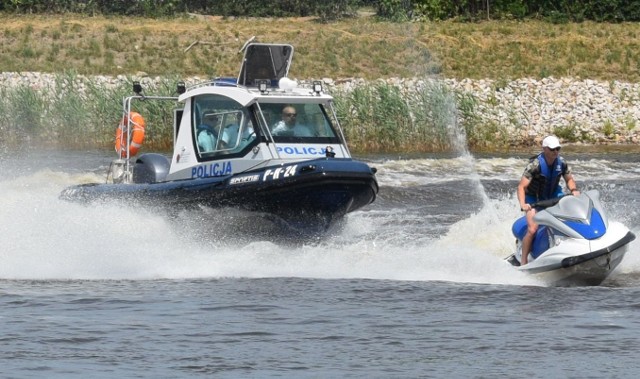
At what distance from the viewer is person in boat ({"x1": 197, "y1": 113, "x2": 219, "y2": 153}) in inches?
635

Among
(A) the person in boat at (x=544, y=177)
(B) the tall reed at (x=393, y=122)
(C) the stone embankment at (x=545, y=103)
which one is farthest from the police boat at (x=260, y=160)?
(C) the stone embankment at (x=545, y=103)

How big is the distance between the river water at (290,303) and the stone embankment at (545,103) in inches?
571

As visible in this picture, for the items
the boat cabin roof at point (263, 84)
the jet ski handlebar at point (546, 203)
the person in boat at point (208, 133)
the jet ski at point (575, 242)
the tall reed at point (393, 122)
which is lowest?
the tall reed at point (393, 122)

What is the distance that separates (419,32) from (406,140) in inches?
767

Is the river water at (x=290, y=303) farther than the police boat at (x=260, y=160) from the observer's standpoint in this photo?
No

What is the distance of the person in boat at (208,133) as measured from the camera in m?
16.1

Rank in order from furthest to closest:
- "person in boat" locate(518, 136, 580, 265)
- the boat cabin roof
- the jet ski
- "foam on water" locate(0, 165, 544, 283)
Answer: the boat cabin roof
"foam on water" locate(0, 165, 544, 283)
"person in boat" locate(518, 136, 580, 265)
the jet ski

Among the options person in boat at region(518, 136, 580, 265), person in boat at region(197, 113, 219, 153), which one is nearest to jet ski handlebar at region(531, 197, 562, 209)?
person in boat at region(518, 136, 580, 265)

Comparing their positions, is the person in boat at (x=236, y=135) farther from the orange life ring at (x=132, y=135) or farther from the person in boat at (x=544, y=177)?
the person in boat at (x=544, y=177)

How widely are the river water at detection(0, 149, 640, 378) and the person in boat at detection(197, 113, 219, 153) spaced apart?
0.94 meters

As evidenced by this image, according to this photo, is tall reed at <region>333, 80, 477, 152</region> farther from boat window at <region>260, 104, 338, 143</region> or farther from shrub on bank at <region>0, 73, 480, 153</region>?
boat window at <region>260, 104, 338, 143</region>

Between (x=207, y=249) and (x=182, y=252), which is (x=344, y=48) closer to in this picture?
(x=207, y=249)

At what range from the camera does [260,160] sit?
15.5 meters

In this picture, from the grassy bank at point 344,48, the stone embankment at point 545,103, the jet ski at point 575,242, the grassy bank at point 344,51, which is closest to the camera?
the jet ski at point 575,242
